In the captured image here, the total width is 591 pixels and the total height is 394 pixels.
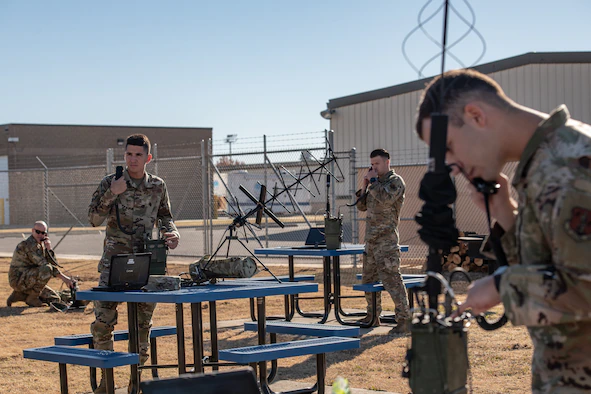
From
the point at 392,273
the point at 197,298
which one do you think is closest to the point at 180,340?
the point at 197,298

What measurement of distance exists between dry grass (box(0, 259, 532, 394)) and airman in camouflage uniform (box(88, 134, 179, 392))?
0.88 meters

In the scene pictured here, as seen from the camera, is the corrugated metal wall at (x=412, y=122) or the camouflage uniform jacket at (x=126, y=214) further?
the corrugated metal wall at (x=412, y=122)

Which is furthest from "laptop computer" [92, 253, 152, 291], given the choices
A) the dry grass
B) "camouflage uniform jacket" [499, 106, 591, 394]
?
"camouflage uniform jacket" [499, 106, 591, 394]

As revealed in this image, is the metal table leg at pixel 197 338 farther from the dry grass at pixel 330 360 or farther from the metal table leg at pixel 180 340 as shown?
the dry grass at pixel 330 360

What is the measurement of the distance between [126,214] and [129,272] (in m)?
1.03

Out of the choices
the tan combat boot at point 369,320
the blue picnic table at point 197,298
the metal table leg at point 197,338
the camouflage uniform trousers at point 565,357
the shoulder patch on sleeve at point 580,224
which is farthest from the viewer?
the tan combat boot at point 369,320

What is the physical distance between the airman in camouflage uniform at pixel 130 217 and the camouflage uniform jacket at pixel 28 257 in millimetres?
6146

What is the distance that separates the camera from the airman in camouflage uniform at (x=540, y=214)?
82.9 inches

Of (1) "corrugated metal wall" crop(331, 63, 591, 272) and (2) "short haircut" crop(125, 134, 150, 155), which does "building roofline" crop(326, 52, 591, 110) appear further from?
(2) "short haircut" crop(125, 134, 150, 155)

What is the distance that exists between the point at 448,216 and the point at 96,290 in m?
4.16

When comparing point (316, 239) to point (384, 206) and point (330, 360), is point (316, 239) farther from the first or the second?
point (330, 360)

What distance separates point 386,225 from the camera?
32.1ft

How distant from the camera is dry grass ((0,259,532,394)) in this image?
704 centimetres

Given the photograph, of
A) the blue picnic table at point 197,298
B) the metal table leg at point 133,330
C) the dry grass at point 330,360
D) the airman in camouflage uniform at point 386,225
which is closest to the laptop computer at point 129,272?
the blue picnic table at point 197,298
